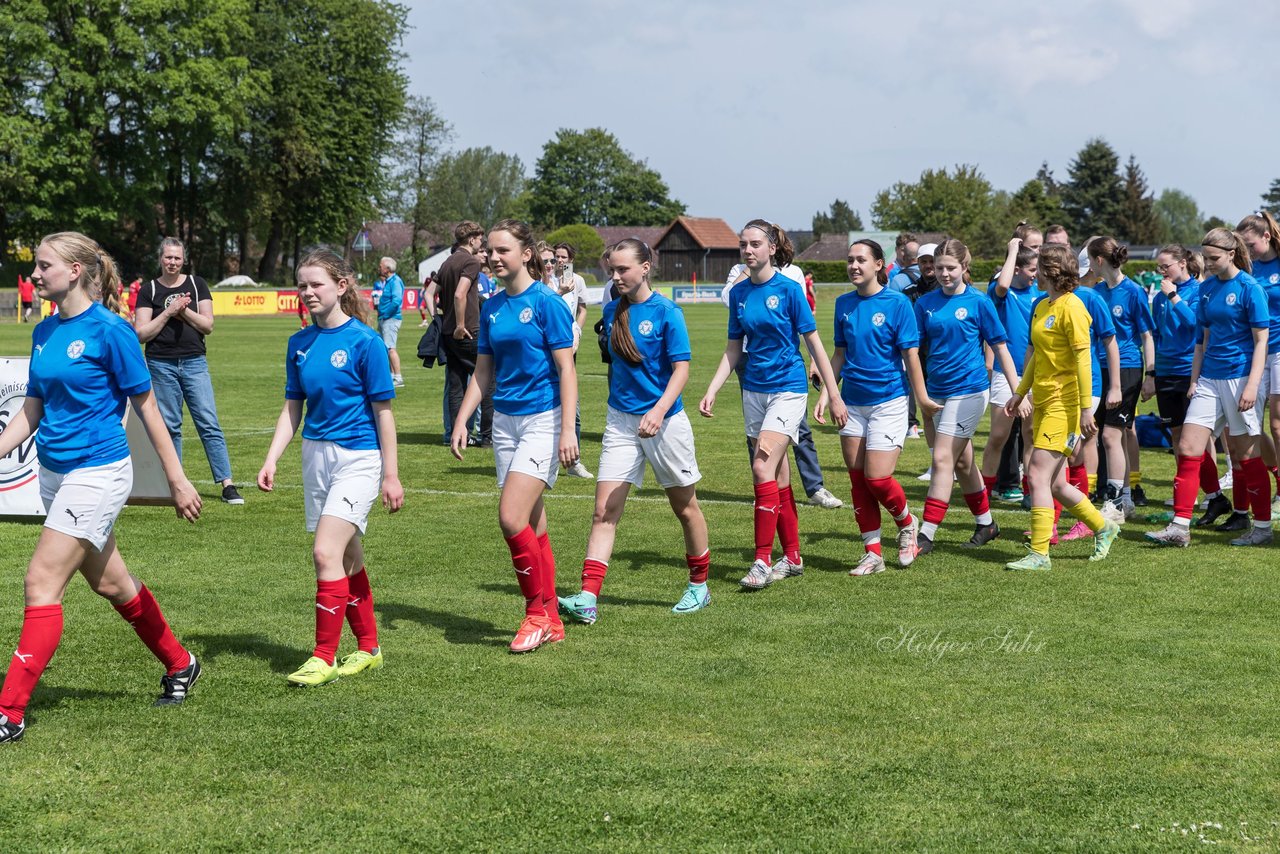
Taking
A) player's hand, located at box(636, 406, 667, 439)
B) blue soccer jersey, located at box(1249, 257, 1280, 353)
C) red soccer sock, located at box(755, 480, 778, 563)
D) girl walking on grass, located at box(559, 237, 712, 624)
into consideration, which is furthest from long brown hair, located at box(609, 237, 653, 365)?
blue soccer jersey, located at box(1249, 257, 1280, 353)

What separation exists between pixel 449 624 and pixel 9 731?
236 cm

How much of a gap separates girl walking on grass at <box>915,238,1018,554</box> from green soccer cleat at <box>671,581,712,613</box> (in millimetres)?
2057

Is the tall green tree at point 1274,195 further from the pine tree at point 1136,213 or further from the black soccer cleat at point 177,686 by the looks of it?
the black soccer cleat at point 177,686

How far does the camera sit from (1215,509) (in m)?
10.0

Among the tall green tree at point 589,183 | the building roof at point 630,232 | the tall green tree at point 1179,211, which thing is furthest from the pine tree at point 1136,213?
the tall green tree at point 1179,211

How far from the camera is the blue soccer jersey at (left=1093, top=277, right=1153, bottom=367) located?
1034 cm

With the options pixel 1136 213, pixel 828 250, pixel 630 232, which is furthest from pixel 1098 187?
pixel 630 232

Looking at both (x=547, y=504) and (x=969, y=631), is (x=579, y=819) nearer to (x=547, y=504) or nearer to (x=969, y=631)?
(x=969, y=631)

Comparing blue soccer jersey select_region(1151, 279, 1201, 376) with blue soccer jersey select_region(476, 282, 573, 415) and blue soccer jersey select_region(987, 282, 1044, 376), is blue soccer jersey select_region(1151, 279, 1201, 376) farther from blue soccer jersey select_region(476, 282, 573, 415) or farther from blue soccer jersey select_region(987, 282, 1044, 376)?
blue soccer jersey select_region(476, 282, 573, 415)

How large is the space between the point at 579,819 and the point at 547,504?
21.3 ft

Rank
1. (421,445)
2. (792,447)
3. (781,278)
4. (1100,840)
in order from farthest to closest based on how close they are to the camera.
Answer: (421,445), (792,447), (781,278), (1100,840)

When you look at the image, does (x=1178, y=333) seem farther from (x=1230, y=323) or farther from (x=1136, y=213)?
(x=1136, y=213)

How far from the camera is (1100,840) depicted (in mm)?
4059

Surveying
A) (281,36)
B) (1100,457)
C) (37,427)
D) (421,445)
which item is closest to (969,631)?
(37,427)
